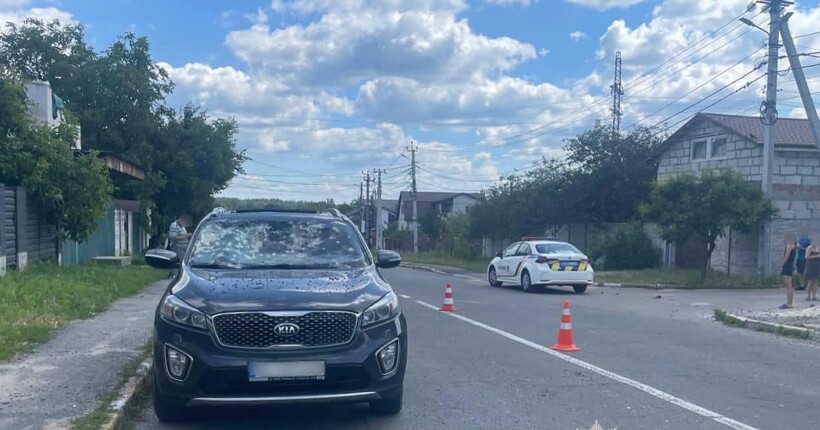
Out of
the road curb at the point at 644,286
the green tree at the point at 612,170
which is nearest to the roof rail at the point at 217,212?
the road curb at the point at 644,286

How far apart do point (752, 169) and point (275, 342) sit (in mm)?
26689

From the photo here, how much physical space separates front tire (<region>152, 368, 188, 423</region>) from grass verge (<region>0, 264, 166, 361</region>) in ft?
9.42

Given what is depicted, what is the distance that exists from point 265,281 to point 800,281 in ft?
70.0

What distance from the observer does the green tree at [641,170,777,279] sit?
24156 mm

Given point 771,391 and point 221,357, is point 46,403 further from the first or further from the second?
point 771,391

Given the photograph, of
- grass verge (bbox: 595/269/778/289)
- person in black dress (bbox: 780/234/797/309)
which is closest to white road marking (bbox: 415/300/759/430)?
person in black dress (bbox: 780/234/797/309)

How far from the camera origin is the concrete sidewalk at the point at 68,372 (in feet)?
21.6

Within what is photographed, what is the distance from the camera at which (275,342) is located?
20.3 feet

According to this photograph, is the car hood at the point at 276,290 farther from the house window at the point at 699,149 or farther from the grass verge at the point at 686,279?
A: the house window at the point at 699,149

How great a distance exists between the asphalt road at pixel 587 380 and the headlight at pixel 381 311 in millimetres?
972

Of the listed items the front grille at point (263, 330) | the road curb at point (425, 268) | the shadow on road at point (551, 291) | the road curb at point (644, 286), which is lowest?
the road curb at point (425, 268)

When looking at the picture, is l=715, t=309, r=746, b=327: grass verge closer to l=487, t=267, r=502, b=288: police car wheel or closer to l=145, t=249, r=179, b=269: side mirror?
l=487, t=267, r=502, b=288: police car wheel

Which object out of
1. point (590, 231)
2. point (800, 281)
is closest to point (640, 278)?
point (800, 281)

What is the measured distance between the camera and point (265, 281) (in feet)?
21.9
